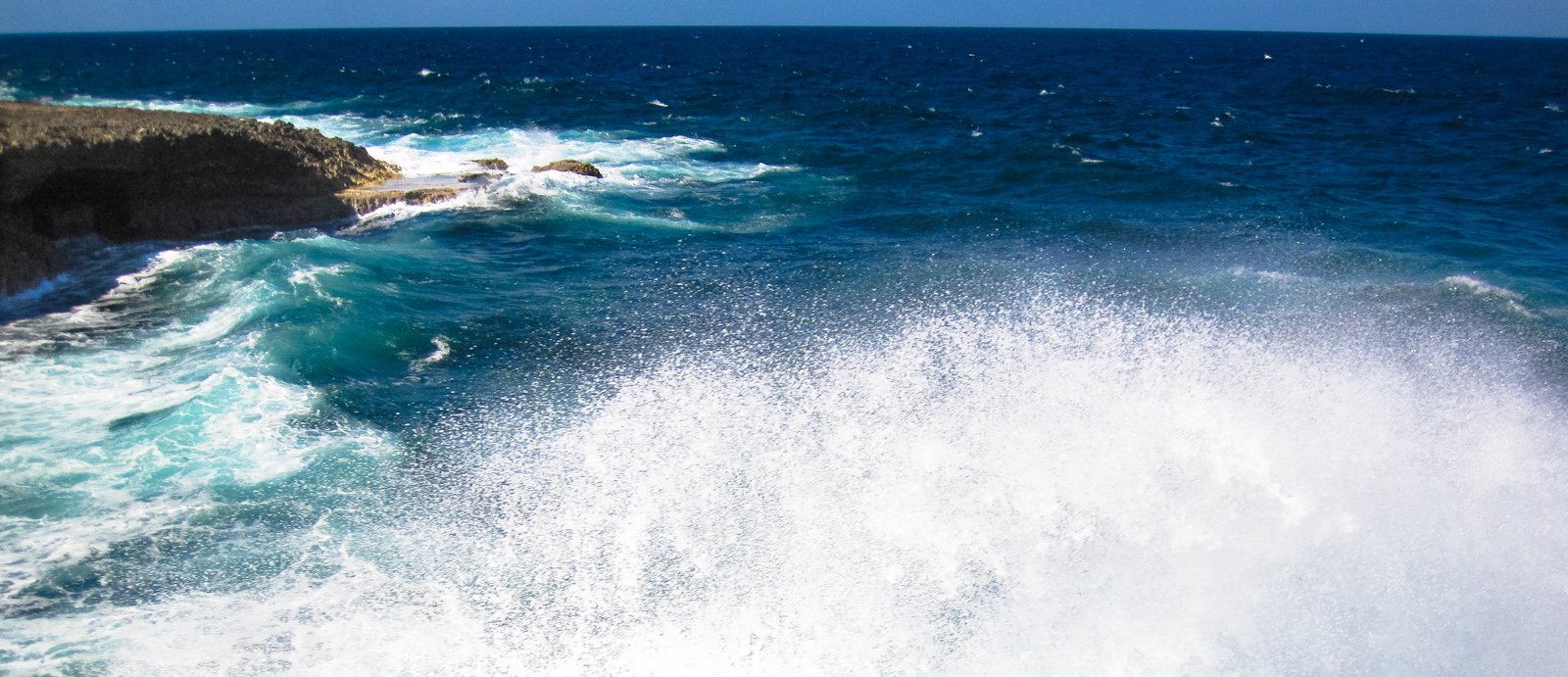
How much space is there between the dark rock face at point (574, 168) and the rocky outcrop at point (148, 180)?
584cm

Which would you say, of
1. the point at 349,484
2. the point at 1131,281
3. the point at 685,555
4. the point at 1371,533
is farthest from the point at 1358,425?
the point at 349,484

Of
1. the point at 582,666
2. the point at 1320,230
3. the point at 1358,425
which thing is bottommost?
the point at 582,666

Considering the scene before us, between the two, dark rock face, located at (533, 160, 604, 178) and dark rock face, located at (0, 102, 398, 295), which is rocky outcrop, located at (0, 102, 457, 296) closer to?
dark rock face, located at (0, 102, 398, 295)

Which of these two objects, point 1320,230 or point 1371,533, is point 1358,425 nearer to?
point 1371,533

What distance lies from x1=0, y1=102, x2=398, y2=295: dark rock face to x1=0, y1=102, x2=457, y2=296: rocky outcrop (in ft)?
0.06

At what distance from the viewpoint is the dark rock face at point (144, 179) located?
53.1 feet

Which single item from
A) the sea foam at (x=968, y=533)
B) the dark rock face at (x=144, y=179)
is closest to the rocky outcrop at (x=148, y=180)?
the dark rock face at (x=144, y=179)

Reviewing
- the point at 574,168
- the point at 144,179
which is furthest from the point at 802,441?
the point at 574,168

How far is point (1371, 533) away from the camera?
10.4 meters

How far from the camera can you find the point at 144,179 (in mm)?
18531

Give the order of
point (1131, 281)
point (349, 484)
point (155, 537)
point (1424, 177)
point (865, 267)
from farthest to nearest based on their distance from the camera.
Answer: point (1424, 177)
point (865, 267)
point (1131, 281)
point (349, 484)
point (155, 537)

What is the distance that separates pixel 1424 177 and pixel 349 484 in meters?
30.8

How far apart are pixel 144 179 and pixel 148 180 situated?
0.27 ft

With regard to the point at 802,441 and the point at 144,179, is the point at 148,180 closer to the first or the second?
the point at 144,179
